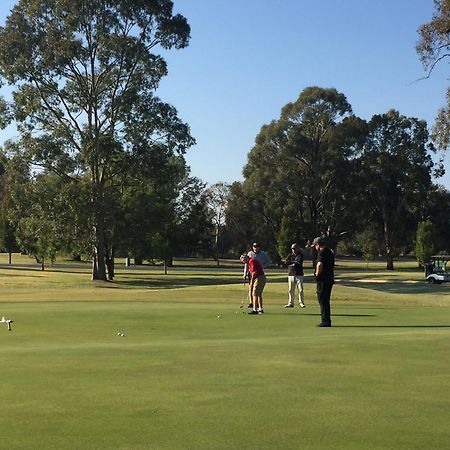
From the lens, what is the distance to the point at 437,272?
6019cm

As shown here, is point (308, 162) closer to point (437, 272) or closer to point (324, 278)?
point (437, 272)

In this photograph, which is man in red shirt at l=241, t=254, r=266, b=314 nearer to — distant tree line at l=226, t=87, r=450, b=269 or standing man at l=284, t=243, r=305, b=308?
standing man at l=284, t=243, r=305, b=308

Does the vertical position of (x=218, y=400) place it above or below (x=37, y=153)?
below

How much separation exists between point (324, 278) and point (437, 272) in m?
48.0

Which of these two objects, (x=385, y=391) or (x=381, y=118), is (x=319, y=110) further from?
(x=385, y=391)

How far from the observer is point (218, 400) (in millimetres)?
6945

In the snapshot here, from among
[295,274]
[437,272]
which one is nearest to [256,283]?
[295,274]

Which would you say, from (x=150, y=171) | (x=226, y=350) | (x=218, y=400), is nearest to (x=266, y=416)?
(x=218, y=400)

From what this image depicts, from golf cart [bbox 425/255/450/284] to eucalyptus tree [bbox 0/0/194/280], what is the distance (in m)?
23.2

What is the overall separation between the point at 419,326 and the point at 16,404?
10896 mm

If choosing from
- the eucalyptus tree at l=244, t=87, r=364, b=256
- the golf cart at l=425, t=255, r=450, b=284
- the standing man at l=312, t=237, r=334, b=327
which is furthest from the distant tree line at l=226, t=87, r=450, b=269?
the standing man at l=312, t=237, r=334, b=327

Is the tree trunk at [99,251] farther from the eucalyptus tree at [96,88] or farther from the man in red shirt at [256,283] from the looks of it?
the man in red shirt at [256,283]

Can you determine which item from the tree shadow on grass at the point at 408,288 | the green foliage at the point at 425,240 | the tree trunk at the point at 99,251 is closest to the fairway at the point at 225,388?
the tree shadow on grass at the point at 408,288

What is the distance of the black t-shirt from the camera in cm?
1540
